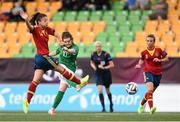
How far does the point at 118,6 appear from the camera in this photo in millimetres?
27094

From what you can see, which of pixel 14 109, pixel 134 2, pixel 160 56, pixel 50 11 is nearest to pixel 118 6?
pixel 134 2

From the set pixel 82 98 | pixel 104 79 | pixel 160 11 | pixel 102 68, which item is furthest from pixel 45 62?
pixel 160 11

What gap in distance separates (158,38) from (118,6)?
332cm

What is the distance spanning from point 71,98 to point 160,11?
5.11 meters

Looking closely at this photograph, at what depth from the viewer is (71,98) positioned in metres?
22.6

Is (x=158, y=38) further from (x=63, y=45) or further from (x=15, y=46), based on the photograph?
(x=63, y=45)

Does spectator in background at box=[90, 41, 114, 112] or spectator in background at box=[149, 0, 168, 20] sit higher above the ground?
spectator in background at box=[149, 0, 168, 20]

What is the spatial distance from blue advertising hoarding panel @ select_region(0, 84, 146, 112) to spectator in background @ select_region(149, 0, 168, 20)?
398cm

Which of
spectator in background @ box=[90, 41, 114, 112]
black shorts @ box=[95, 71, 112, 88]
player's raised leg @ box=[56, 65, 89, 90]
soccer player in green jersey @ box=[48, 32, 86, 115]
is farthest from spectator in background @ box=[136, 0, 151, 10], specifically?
player's raised leg @ box=[56, 65, 89, 90]

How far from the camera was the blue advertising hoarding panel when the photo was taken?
2236cm

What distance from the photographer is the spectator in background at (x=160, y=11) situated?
25297 millimetres

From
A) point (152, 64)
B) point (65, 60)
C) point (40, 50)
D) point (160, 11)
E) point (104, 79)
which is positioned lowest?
point (104, 79)

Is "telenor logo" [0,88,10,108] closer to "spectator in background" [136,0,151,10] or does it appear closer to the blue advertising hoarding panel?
the blue advertising hoarding panel

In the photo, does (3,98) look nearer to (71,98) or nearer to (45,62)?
(71,98)
